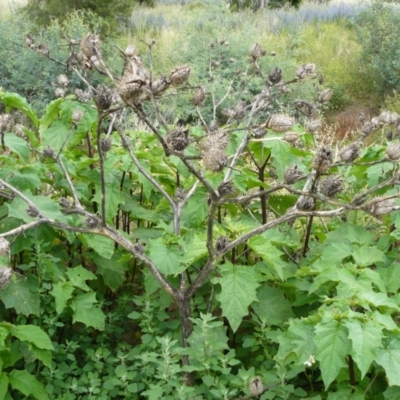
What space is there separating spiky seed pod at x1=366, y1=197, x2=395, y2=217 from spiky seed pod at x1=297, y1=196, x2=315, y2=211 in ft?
0.58

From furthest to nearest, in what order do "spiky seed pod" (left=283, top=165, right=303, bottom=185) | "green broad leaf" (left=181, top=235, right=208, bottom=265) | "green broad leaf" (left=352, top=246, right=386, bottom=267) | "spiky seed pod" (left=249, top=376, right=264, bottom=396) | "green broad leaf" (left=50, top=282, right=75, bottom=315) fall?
"green broad leaf" (left=50, top=282, right=75, bottom=315) < "green broad leaf" (left=352, top=246, right=386, bottom=267) < "green broad leaf" (left=181, top=235, right=208, bottom=265) < "spiky seed pod" (left=249, top=376, right=264, bottom=396) < "spiky seed pod" (left=283, top=165, right=303, bottom=185)

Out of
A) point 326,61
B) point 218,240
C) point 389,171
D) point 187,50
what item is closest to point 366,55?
point 326,61

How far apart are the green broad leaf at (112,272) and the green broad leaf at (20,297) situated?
0.32 meters

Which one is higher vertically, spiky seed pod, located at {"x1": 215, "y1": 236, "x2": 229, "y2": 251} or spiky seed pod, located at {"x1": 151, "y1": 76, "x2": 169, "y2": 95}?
spiky seed pod, located at {"x1": 151, "y1": 76, "x2": 169, "y2": 95}

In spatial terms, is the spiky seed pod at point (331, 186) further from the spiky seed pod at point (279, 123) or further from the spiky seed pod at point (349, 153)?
the spiky seed pod at point (279, 123)

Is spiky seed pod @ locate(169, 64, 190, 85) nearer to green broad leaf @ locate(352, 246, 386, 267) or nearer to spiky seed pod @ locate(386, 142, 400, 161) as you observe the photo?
spiky seed pod @ locate(386, 142, 400, 161)

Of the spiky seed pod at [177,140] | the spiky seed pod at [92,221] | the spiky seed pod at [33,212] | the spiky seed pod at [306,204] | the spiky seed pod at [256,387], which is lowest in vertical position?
the spiky seed pod at [256,387]

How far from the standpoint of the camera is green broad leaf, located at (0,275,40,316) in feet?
7.93

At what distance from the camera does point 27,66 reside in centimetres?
961

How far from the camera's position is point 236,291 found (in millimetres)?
2162

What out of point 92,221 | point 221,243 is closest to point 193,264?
point 221,243

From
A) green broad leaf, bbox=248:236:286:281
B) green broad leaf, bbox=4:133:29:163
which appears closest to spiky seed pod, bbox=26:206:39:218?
green broad leaf, bbox=4:133:29:163

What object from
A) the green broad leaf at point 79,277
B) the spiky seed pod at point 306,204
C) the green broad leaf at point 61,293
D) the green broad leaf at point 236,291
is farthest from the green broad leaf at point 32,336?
the spiky seed pod at point 306,204

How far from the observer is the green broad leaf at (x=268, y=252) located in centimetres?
214
